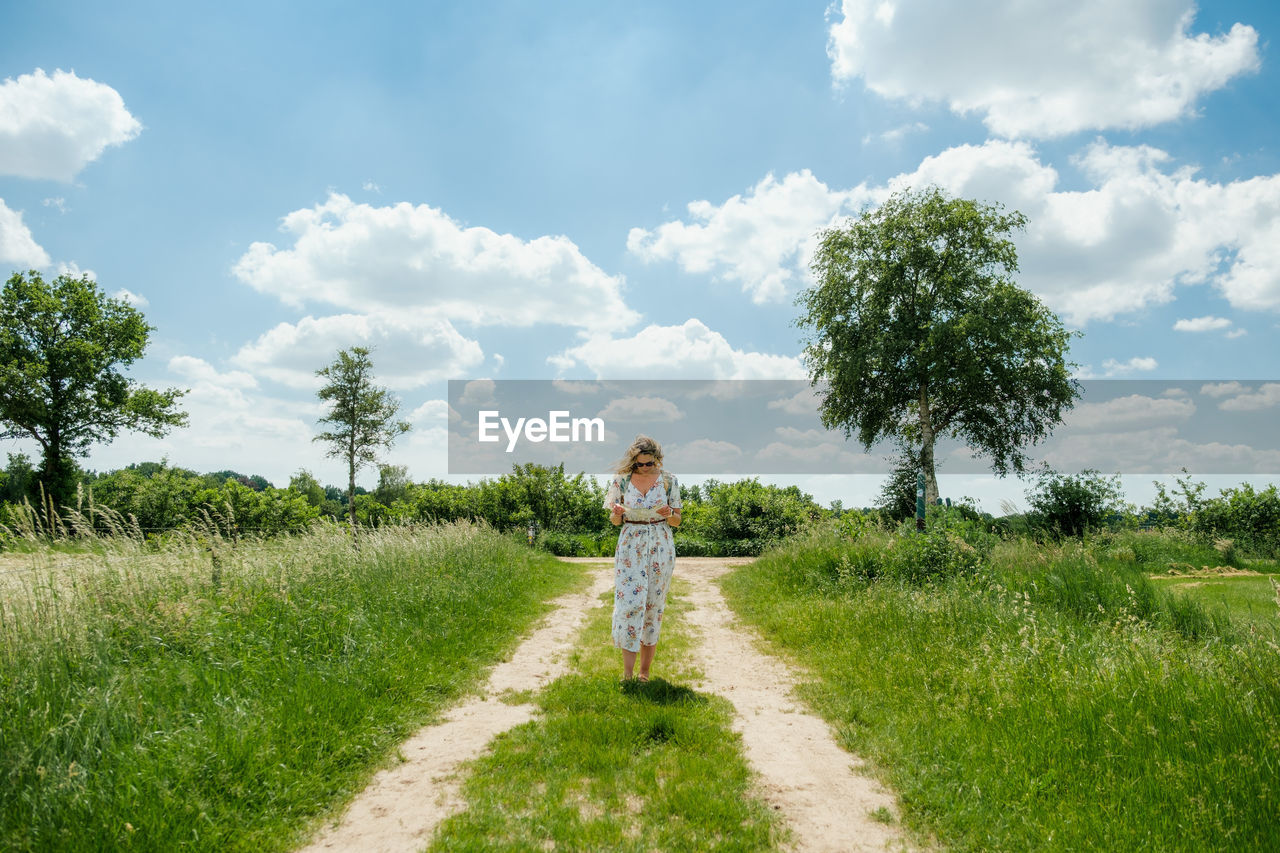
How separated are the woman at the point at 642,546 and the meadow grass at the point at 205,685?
1.53m

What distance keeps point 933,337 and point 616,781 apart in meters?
25.4

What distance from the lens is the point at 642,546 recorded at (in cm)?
583

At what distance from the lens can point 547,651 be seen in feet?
24.0

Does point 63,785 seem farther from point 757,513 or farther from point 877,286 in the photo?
point 877,286

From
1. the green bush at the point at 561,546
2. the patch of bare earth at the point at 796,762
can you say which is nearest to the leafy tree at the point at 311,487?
the green bush at the point at 561,546

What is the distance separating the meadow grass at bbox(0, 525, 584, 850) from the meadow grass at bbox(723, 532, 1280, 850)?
132 inches

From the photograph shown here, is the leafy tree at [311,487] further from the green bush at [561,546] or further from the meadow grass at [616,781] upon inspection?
the meadow grass at [616,781]

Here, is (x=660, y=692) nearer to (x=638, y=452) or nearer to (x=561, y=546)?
(x=638, y=452)

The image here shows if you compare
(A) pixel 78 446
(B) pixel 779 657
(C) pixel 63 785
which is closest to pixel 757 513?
(B) pixel 779 657

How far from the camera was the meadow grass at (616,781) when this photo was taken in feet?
10.4

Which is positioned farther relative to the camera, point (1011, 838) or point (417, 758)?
point (417, 758)

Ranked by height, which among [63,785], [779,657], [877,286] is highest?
[877,286]

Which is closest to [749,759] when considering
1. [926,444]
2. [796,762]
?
[796,762]

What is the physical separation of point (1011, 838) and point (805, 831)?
991mm
